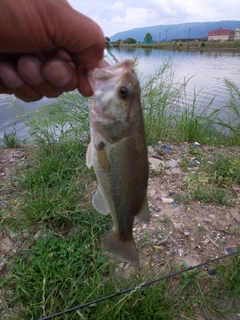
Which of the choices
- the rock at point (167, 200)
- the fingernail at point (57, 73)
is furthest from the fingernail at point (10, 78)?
the rock at point (167, 200)

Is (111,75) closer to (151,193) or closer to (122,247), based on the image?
(122,247)

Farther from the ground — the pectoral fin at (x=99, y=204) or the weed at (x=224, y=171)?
the pectoral fin at (x=99, y=204)

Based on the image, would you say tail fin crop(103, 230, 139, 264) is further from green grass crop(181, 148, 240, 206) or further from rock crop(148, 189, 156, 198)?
green grass crop(181, 148, 240, 206)

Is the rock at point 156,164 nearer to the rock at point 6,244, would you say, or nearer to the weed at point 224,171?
the weed at point 224,171

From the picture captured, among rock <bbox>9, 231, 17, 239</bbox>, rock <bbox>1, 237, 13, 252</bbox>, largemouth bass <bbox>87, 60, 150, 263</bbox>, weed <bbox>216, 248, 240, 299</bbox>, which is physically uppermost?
largemouth bass <bbox>87, 60, 150, 263</bbox>

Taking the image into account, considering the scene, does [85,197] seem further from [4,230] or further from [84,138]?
[84,138]

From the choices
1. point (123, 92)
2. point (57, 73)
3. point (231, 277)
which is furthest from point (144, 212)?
point (231, 277)

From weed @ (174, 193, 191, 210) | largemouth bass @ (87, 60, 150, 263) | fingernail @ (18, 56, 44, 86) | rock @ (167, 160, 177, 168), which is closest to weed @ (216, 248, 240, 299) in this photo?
weed @ (174, 193, 191, 210)
